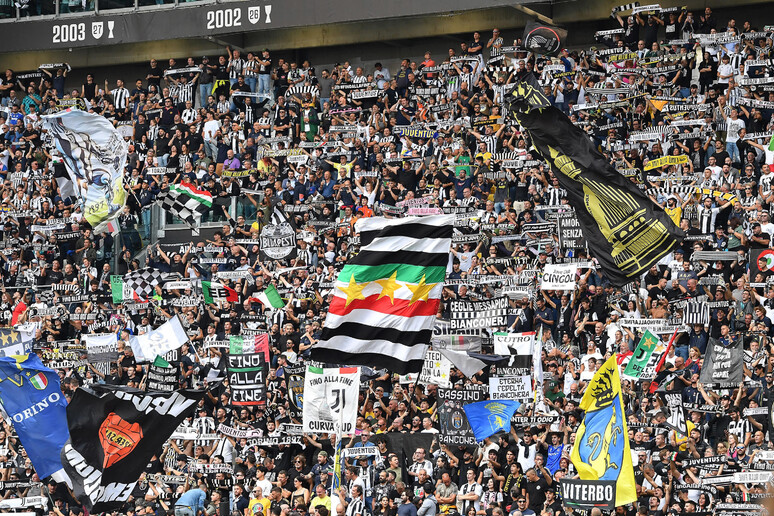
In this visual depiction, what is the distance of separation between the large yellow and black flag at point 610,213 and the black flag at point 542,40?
10728 mm

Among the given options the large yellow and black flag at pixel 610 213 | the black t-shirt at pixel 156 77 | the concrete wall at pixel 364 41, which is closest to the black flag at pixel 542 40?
the concrete wall at pixel 364 41

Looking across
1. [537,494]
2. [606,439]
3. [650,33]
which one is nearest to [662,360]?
[537,494]

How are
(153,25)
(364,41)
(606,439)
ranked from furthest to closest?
(364,41)
(153,25)
(606,439)

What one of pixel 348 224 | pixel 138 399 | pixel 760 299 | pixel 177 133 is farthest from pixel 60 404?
pixel 177 133

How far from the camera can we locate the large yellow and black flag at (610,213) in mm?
15773

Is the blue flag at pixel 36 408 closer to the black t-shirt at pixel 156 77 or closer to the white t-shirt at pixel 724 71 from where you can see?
the white t-shirt at pixel 724 71

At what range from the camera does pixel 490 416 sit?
66.4 ft

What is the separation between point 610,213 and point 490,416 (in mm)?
5236

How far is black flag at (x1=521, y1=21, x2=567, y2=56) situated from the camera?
90.0 feet

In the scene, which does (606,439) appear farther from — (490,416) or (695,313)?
(695,313)

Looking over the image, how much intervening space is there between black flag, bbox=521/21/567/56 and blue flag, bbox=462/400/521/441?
32.1ft

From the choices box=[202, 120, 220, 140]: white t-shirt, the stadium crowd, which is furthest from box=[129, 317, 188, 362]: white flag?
box=[202, 120, 220, 140]: white t-shirt

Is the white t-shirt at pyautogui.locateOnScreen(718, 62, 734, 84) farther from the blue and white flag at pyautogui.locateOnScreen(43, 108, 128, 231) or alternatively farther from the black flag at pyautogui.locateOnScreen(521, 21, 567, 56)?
the blue and white flag at pyautogui.locateOnScreen(43, 108, 128, 231)

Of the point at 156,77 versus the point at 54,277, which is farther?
the point at 156,77
